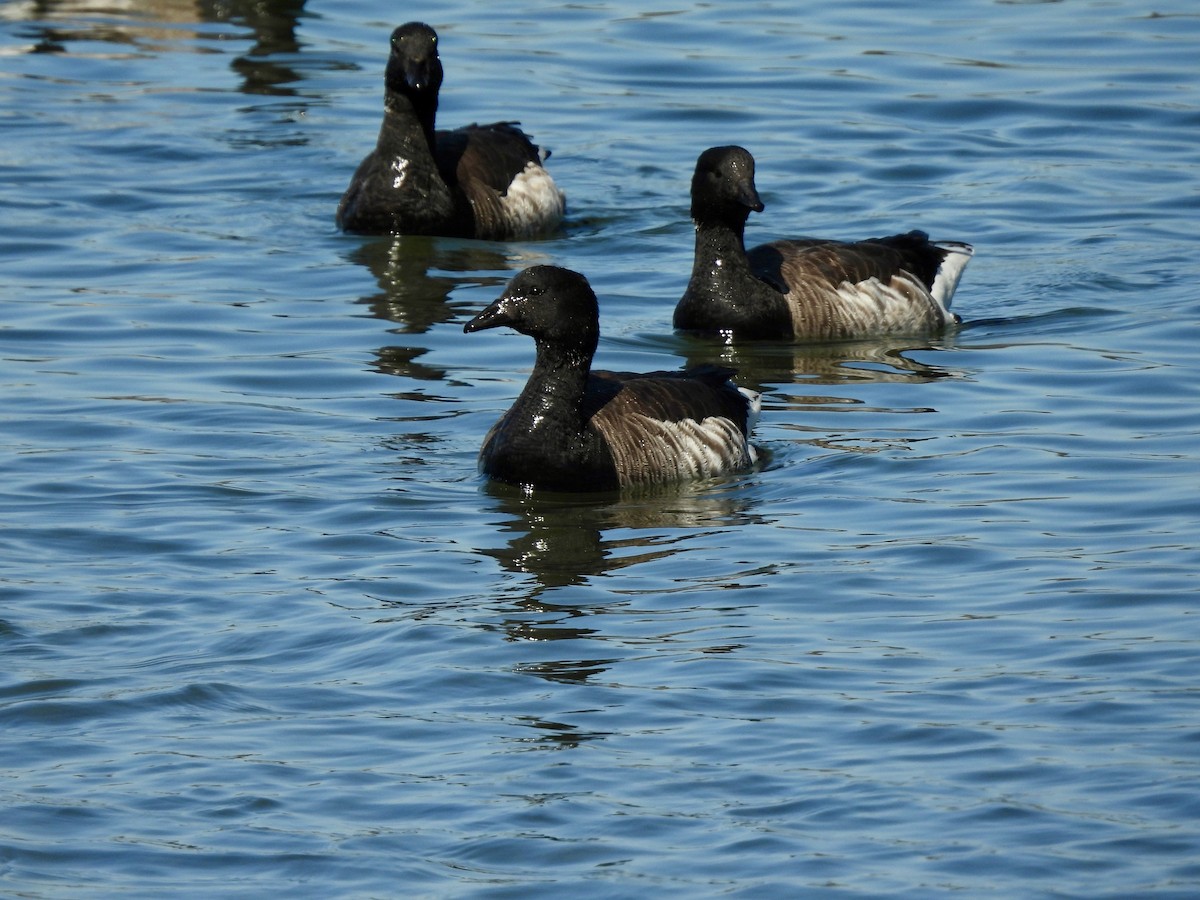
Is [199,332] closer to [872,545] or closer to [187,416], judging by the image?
[187,416]

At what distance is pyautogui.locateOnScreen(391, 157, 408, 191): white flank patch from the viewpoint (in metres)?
17.9

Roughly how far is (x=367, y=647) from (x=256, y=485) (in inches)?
110

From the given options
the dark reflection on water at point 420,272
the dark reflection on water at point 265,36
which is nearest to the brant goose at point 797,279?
the dark reflection on water at point 420,272

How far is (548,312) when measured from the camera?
11836mm

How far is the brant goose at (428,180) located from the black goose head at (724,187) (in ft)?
10.6

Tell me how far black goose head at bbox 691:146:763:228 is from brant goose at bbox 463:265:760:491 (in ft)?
9.84

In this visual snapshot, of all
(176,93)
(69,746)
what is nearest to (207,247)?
(176,93)

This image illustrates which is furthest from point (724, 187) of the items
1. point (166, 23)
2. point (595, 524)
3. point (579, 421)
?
point (166, 23)

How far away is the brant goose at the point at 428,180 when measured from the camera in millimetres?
17859

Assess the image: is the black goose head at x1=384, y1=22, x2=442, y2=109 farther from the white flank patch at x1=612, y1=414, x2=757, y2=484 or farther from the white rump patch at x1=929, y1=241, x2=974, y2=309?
the white flank patch at x1=612, y1=414, x2=757, y2=484

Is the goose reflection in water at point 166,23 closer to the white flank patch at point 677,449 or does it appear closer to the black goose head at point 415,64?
the black goose head at point 415,64

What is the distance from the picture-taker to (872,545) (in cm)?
1070

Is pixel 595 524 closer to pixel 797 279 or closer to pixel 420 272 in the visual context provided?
pixel 797 279

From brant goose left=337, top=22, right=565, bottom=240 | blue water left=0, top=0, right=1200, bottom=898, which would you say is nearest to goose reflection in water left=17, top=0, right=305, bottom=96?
blue water left=0, top=0, right=1200, bottom=898
